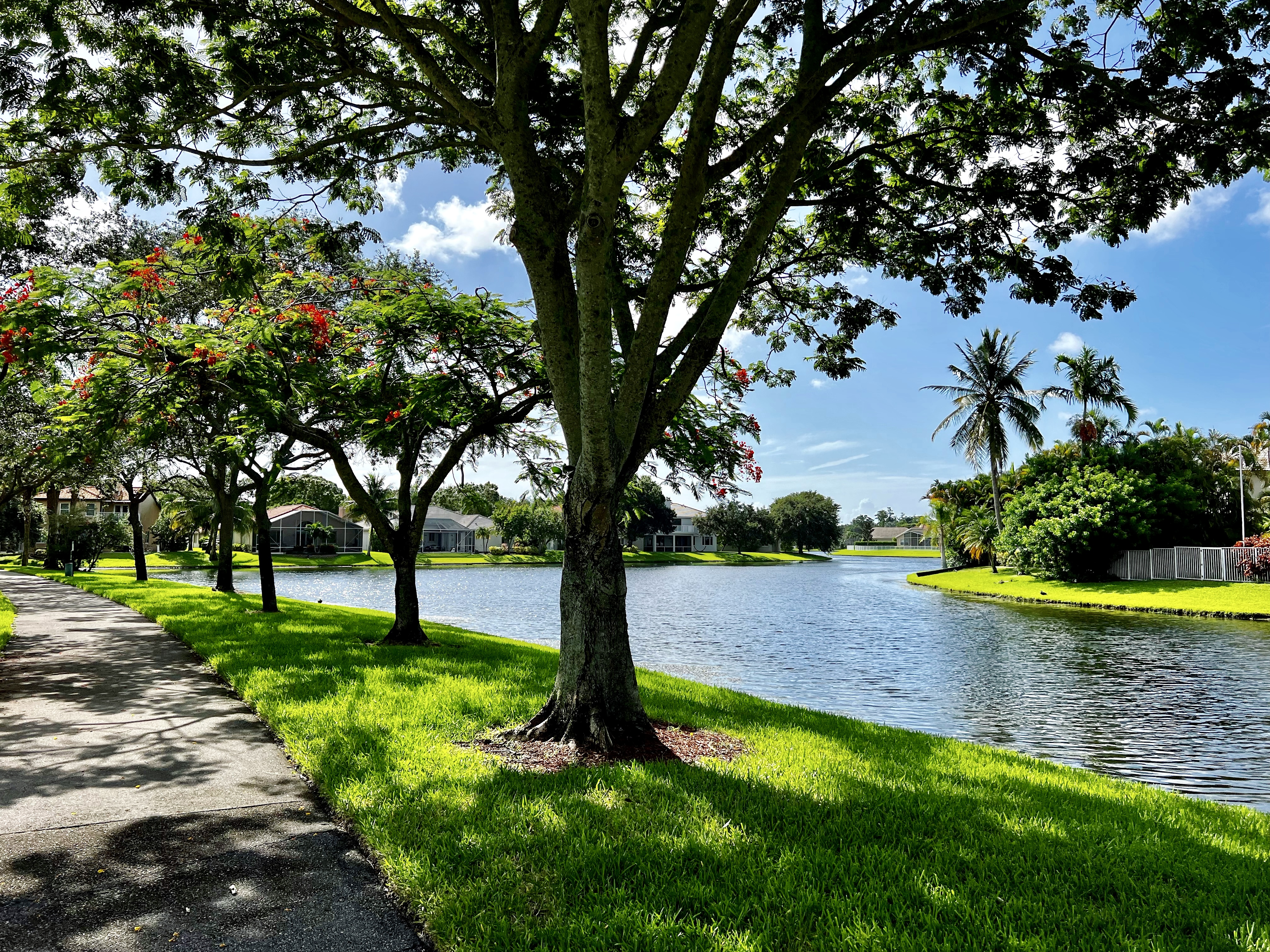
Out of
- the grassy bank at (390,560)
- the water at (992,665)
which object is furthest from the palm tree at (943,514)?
the grassy bank at (390,560)

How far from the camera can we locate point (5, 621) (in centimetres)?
1476

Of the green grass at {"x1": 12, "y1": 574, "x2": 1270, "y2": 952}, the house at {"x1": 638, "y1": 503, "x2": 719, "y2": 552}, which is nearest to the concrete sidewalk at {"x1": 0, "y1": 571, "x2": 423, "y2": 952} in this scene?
the green grass at {"x1": 12, "y1": 574, "x2": 1270, "y2": 952}

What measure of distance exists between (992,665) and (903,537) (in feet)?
470

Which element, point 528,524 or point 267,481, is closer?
point 267,481

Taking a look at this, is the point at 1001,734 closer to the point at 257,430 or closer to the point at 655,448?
the point at 655,448

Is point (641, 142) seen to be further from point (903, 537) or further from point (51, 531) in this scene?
point (903, 537)

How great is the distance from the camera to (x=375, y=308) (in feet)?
32.4

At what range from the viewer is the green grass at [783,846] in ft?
10.8

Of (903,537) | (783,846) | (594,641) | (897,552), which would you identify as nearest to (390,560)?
(594,641)

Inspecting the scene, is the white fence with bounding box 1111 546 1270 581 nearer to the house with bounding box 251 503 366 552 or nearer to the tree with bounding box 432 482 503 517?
the tree with bounding box 432 482 503 517

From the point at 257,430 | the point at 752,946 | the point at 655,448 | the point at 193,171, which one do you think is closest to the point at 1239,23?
the point at 655,448

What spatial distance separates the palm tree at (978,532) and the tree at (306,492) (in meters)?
36.1

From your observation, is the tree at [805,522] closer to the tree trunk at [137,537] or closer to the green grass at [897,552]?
the green grass at [897,552]

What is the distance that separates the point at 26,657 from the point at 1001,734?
14.2m
